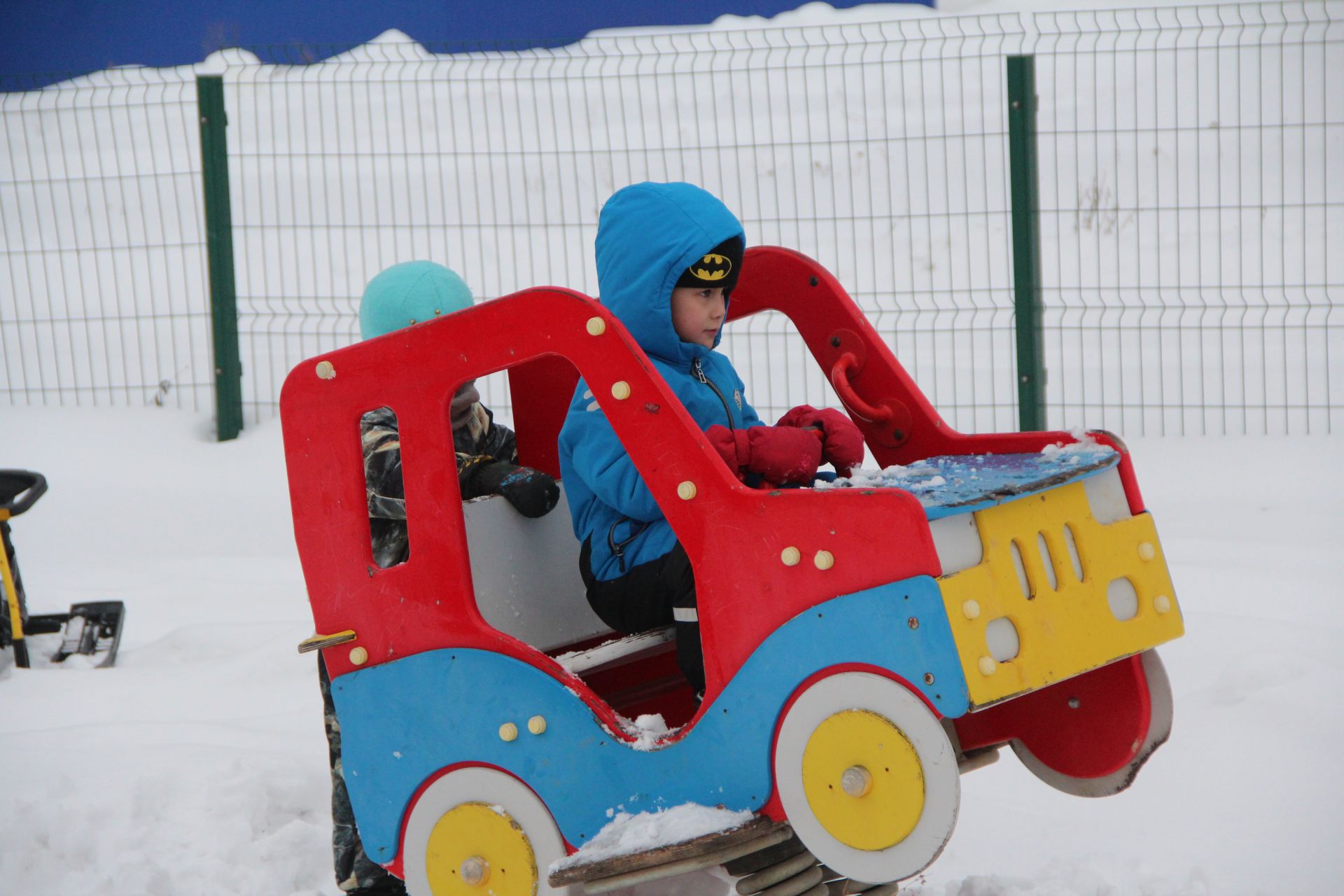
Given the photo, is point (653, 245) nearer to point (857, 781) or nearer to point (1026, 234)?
point (857, 781)

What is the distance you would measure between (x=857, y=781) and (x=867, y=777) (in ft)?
0.05

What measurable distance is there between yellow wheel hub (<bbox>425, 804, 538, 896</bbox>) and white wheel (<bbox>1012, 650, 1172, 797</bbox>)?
3.16ft

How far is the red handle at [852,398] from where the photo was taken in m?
2.45

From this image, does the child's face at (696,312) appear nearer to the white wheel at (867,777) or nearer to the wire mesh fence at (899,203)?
the white wheel at (867,777)

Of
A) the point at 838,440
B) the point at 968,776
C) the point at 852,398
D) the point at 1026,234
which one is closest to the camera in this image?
the point at 838,440

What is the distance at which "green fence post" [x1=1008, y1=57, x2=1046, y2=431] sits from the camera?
5.61 metres

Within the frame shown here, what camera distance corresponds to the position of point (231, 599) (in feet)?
15.9

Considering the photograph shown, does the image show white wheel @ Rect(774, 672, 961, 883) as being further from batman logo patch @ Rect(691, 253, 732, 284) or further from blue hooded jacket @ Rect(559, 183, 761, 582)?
batman logo patch @ Rect(691, 253, 732, 284)

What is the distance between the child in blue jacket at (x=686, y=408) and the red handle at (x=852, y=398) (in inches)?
6.7

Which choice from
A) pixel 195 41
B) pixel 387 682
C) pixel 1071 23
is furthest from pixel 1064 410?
pixel 195 41

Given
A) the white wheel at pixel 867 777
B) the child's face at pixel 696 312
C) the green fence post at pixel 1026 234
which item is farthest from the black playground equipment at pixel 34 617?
the green fence post at pixel 1026 234

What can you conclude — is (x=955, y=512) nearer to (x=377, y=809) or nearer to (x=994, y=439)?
(x=994, y=439)

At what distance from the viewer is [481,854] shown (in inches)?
78.3

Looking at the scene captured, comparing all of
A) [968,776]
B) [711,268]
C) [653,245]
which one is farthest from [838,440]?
[968,776]
